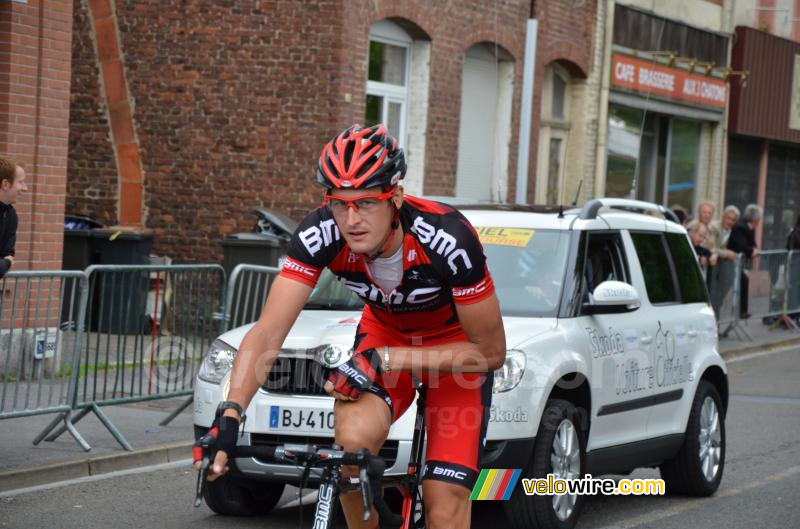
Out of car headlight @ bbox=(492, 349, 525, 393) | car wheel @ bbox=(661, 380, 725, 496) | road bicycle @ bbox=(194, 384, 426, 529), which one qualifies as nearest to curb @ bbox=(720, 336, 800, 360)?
car wheel @ bbox=(661, 380, 725, 496)

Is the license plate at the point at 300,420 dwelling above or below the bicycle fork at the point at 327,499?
below

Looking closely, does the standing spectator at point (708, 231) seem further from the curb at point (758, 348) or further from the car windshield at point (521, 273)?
the car windshield at point (521, 273)

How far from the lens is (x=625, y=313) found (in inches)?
324

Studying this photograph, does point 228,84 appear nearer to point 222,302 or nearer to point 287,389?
point 222,302

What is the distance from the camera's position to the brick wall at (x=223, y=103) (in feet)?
58.9

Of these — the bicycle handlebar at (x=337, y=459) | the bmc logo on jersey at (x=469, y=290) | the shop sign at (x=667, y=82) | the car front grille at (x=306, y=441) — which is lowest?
the car front grille at (x=306, y=441)

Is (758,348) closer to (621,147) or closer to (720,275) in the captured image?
(720,275)

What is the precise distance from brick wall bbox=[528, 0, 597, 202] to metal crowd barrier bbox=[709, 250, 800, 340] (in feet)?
13.2

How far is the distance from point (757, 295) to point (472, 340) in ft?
57.0

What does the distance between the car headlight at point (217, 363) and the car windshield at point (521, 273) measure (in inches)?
25.8

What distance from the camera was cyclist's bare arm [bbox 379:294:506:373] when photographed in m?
4.46

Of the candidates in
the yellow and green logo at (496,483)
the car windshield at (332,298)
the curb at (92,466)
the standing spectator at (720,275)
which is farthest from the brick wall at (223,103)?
the yellow and green logo at (496,483)

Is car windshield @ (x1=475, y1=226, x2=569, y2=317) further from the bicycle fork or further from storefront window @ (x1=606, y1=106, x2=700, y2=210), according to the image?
storefront window @ (x1=606, y1=106, x2=700, y2=210)

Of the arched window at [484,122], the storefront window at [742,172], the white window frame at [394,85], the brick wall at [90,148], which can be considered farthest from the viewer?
the storefront window at [742,172]
